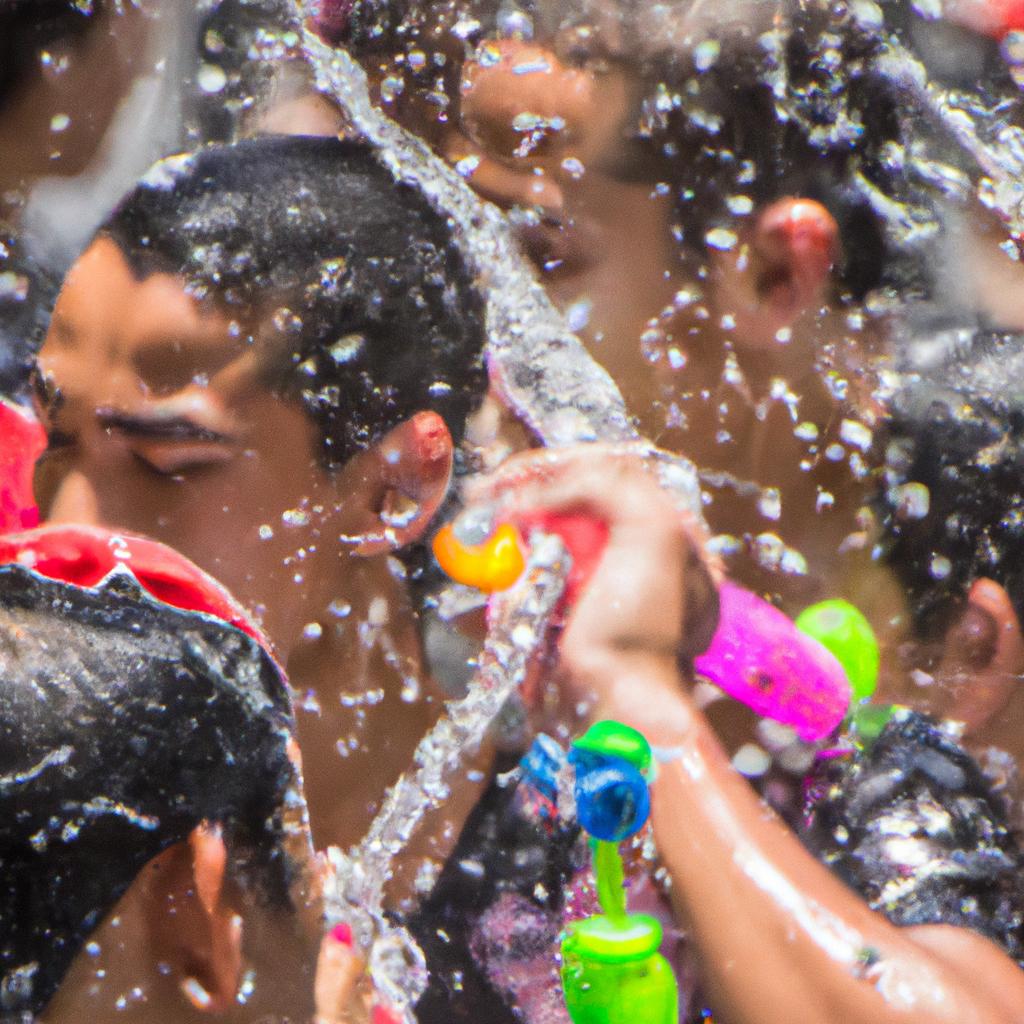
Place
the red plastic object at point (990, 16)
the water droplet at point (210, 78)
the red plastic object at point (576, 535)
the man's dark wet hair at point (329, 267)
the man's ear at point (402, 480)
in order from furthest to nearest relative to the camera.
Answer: the red plastic object at point (990, 16) < the water droplet at point (210, 78) < the man's ear at point (402, 480) < the man's dark wet hair at point (329, 267) < the red plastic object at point (576, 535)

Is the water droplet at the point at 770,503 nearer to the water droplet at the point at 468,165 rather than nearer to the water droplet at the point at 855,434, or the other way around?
the water droplet at the point at 855,434

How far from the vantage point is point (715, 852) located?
1051 millimetres

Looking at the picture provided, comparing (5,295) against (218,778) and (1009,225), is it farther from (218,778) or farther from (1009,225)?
(1009,225)

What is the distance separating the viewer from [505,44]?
1559 mm

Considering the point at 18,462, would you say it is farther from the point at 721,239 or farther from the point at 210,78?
the point at 721,239

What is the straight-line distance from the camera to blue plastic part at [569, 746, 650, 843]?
937 mm

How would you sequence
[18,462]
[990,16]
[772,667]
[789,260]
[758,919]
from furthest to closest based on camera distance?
[990,16]
[789,260]
[18,462]
[772,667]
[758,919]

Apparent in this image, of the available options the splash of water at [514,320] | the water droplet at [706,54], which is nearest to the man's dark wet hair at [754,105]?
the water droplet at [706,54]

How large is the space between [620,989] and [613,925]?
0.06m

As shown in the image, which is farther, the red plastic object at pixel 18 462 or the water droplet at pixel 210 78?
the water droplet at pixel 210 78

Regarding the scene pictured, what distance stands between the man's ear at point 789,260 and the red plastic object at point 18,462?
0.94m

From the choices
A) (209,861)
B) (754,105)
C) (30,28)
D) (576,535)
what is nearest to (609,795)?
(576,535)

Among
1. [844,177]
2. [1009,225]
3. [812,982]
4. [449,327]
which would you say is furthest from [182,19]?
[812,982]

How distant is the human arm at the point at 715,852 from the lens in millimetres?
1027
